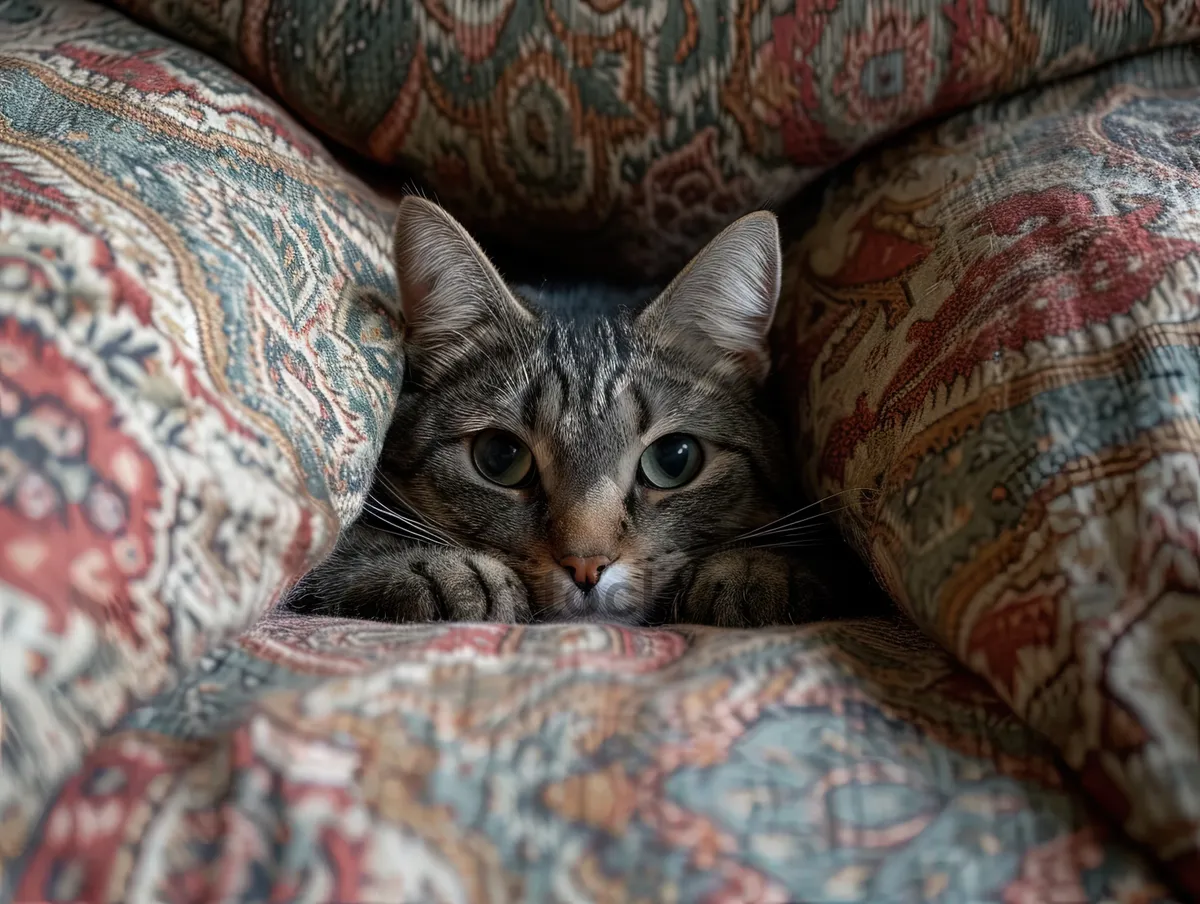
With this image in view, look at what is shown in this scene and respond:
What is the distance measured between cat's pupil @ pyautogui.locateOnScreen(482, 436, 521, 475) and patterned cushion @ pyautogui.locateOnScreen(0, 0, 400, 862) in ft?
0.55

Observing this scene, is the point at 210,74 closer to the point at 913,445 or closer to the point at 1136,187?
the point at 913,445

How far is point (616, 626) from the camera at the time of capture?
782 millimetres

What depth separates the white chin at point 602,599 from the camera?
3.19ft

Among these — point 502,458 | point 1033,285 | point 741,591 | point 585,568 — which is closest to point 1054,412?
point 1033,285

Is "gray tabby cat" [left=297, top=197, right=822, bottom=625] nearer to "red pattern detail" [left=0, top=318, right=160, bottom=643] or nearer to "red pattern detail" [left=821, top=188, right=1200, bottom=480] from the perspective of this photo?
"red pattern detail" [left=821, top=188, right=1200, bottom=480]

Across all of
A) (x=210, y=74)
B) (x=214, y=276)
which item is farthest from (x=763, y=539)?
(x=210, y=74)

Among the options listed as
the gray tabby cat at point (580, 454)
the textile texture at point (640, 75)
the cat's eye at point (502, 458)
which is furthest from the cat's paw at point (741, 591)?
the textile texture at point (640, 75)

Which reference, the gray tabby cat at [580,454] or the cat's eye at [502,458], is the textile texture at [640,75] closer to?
the gray tabby cat at [580,454]

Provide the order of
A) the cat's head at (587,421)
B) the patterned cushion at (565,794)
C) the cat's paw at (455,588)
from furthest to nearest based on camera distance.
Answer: the cat's head at (587,421), the cat's paw at (455,588), the patterned cushion at (565,794)

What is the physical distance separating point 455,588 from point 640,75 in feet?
2.14

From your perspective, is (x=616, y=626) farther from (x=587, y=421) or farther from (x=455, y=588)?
(x=587, y=421)

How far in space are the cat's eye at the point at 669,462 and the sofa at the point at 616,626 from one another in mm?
152

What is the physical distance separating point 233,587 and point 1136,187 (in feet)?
2.82

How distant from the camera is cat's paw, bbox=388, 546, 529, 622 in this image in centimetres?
88
